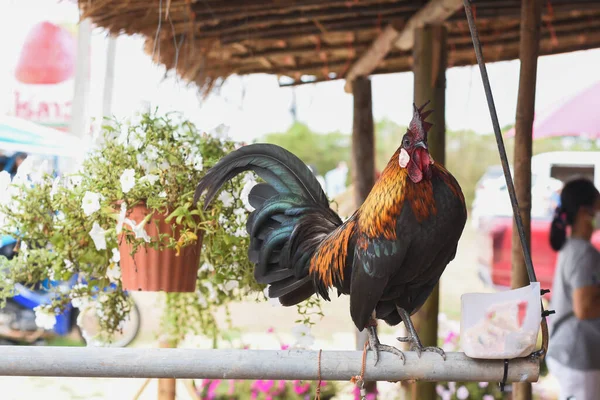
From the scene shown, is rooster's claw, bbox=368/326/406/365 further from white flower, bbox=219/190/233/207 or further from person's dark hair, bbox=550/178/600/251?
person's dark hair, bbox=550/178/600/251

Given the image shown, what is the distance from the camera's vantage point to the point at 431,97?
2.50 meters

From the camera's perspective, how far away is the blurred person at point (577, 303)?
9.77 feet

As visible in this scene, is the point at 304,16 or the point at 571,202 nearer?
the point at 304,16

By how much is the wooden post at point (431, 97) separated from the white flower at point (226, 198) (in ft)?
2.77

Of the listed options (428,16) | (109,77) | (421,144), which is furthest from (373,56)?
(109,77)

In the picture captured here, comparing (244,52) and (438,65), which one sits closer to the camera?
(438,65)

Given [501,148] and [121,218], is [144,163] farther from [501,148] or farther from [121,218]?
[501,148]

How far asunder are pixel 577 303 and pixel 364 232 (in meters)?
1.79

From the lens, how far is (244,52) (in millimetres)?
3359

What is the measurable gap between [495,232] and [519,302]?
6337 mm

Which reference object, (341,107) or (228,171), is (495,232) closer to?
(228,171)

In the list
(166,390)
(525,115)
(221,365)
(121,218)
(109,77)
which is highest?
(109,77)

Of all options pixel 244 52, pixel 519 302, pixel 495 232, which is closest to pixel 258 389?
pixel 244 52

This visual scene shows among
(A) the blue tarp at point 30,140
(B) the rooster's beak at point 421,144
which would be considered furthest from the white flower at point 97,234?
(A) the blue tarp at point 30,140
